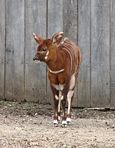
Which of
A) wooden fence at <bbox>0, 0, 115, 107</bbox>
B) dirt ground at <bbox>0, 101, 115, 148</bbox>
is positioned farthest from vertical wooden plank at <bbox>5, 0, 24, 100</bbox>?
dirt ground at <bbox>0, 101, 115, 148</bbox>

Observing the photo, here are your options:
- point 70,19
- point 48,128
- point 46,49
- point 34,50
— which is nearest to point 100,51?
point 70,19

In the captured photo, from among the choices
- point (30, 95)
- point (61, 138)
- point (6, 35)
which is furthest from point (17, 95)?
point (61, 138)

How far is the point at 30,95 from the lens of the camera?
30.5 feet

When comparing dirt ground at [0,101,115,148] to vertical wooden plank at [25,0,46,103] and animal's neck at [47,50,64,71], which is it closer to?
vertical wooden plank at [25,0,46,103]

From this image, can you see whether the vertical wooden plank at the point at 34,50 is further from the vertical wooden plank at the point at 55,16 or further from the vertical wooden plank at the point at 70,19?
the vertical wooden plank at the point at 70,19

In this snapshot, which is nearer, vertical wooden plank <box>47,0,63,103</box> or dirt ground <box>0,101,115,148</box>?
dirt ground <box>0,101,115,148</box>

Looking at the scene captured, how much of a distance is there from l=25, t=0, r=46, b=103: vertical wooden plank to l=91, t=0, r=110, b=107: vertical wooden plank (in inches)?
29.8

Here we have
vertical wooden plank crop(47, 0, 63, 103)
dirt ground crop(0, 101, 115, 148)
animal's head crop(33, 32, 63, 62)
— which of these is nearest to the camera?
dirt ground crop(0, 101, 115, 148)

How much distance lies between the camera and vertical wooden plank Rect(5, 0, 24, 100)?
30.5 feet

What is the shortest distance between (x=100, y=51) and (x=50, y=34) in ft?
2.62

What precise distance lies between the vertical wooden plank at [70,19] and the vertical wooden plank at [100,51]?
0.26 meters

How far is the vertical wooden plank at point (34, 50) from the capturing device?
9188mm

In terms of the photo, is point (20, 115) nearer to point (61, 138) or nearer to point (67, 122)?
point (67, 122)

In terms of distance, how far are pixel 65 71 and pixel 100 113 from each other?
139 centimetres
